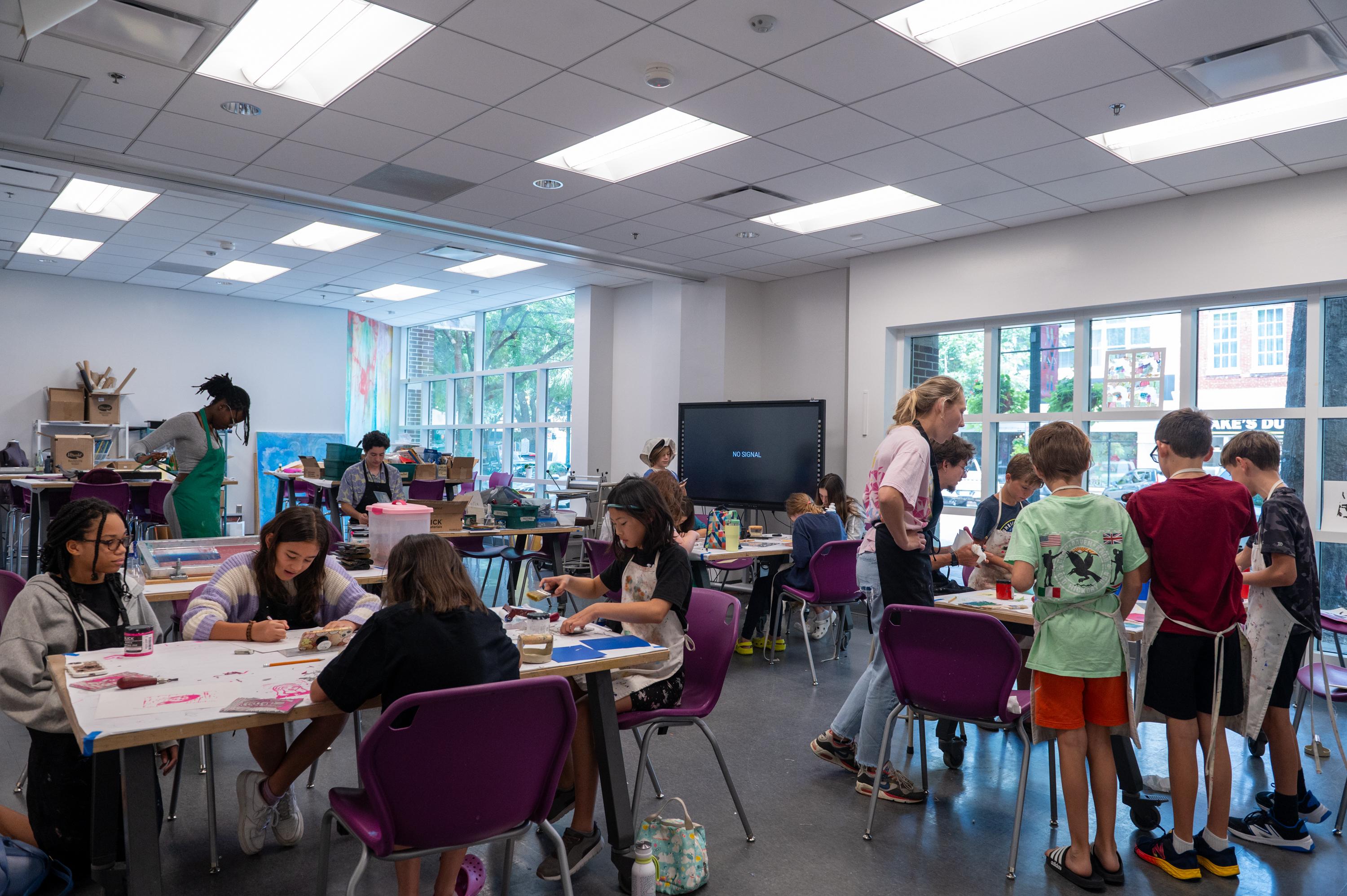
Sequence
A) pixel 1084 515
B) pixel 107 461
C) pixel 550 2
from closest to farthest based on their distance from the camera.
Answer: pixel 1084 515 < pixel 550 2 < pixel 107 461

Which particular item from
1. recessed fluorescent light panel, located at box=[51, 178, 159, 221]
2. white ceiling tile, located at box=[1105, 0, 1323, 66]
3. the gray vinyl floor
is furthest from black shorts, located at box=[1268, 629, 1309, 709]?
recessed fluorescent light panel, located at box=[51, 178, 159, 221]

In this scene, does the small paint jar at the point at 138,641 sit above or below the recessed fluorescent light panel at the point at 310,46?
below

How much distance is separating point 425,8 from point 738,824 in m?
3.39

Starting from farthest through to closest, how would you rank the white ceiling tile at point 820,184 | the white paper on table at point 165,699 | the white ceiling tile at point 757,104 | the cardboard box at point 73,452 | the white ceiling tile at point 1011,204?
the cardboard box at point 73,452
the white ceiling tile at point 1011,204
the white ceiling tile at point 820,184
the white ceiling tile at point 757,104
the white paper on table at point 165,699

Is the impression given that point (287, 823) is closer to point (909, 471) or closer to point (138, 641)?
point (138, 641)

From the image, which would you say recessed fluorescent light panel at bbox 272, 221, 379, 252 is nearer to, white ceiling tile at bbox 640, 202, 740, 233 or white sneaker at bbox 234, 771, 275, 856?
white ceiling tile at bbox 640, 202, 740, 233

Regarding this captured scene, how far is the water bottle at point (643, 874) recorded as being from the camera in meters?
2.39

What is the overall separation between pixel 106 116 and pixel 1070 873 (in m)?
5.71

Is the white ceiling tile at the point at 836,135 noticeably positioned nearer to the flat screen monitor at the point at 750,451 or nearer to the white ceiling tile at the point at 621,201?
the white ceiling tile at the point at 621,201

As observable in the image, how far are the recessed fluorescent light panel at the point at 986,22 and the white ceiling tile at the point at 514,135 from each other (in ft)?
6.46

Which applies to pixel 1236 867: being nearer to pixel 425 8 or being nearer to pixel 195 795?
pixel 195 795

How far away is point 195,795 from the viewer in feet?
10.5

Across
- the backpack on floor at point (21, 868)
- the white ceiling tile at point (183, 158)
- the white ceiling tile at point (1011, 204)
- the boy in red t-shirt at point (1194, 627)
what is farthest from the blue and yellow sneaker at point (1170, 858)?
the white ceiling tile at point (183, 158)

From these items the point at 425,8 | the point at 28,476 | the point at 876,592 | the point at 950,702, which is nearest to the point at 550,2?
the point at 425,8
